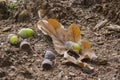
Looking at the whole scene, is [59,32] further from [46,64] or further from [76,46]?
[46,64]

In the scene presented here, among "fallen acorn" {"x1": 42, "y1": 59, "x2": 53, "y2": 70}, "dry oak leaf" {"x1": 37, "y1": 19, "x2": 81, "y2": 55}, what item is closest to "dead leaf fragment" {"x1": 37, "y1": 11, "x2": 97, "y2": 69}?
"dry oak leaf" {"x1": 37, "y1": 19, "x2": 81, "y2": 55}

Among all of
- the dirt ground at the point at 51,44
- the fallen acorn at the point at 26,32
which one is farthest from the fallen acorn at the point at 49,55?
the fallen acorn at the point at 26,32

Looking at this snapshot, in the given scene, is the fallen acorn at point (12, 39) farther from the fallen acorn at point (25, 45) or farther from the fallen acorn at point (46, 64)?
the fallen acorn at point (46, 64)

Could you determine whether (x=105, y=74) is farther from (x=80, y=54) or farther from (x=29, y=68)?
(x=29, y=68)

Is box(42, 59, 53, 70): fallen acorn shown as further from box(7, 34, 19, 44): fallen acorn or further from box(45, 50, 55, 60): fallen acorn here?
box(7, 34, 19, 44): fallen acorn

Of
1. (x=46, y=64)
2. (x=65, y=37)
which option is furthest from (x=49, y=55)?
(x=65, y=37)
